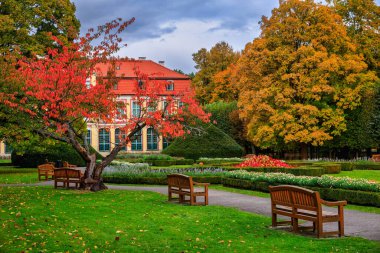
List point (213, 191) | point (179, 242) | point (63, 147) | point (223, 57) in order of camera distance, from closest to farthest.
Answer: point (179, 242) → point (213, 191) → point (63, 147) → point (223, 57)

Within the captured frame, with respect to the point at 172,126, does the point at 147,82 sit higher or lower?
higher

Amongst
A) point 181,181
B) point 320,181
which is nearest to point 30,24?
point 181,181

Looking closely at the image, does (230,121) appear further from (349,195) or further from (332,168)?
(349,195)

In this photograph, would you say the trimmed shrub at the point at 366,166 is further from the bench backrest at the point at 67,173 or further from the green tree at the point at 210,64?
the green tree at the point at 210,64

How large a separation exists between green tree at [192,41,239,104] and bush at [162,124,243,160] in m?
18.1

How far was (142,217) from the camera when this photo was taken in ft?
34.2

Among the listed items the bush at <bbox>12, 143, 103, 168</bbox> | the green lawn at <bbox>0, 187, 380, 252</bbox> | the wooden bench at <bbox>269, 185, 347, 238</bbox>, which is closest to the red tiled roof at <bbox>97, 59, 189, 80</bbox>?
the bush at <bbox>12, 143, 103, 168</bbox>

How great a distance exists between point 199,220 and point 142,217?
3.90 feet

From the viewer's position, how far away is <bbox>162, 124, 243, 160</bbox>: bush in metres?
35.4

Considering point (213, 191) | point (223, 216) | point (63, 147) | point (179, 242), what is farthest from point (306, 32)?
point (179, 242)

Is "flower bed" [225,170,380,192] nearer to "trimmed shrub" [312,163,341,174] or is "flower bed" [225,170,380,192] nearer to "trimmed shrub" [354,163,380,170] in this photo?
"trimmed shrub" [312,163,341,174]

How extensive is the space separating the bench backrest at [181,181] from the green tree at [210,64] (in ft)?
133

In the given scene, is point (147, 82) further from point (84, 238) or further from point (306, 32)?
point (306, 32)

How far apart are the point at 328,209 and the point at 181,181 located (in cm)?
365
